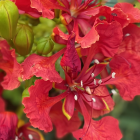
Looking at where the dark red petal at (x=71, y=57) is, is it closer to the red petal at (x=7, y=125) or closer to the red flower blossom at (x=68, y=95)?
the red flower blossom at (x=68, y=95)

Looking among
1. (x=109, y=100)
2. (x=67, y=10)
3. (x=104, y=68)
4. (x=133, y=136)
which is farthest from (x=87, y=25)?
(x=133, y=136)

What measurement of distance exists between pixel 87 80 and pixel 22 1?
0.41 meters

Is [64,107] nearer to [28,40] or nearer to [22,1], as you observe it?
[28,40]

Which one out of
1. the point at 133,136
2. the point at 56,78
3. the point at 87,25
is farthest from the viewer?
the point at 133,136

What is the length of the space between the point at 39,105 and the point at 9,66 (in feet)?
0.77

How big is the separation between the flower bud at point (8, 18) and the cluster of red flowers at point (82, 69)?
7cm

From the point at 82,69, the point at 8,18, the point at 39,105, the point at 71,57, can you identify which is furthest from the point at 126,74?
the point at 8,18

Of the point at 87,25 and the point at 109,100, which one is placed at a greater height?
the point at 87,25

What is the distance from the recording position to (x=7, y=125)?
989 mm

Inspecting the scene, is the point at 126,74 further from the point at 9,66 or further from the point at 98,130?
the point at 9,66

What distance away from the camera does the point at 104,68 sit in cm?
106

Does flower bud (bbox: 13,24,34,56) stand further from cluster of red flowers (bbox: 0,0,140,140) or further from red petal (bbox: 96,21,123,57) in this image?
red petal (bbox: 96,21,123,57)

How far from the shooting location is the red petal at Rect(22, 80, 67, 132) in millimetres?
854

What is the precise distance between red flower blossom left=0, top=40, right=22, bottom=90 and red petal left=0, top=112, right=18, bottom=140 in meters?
0.13
